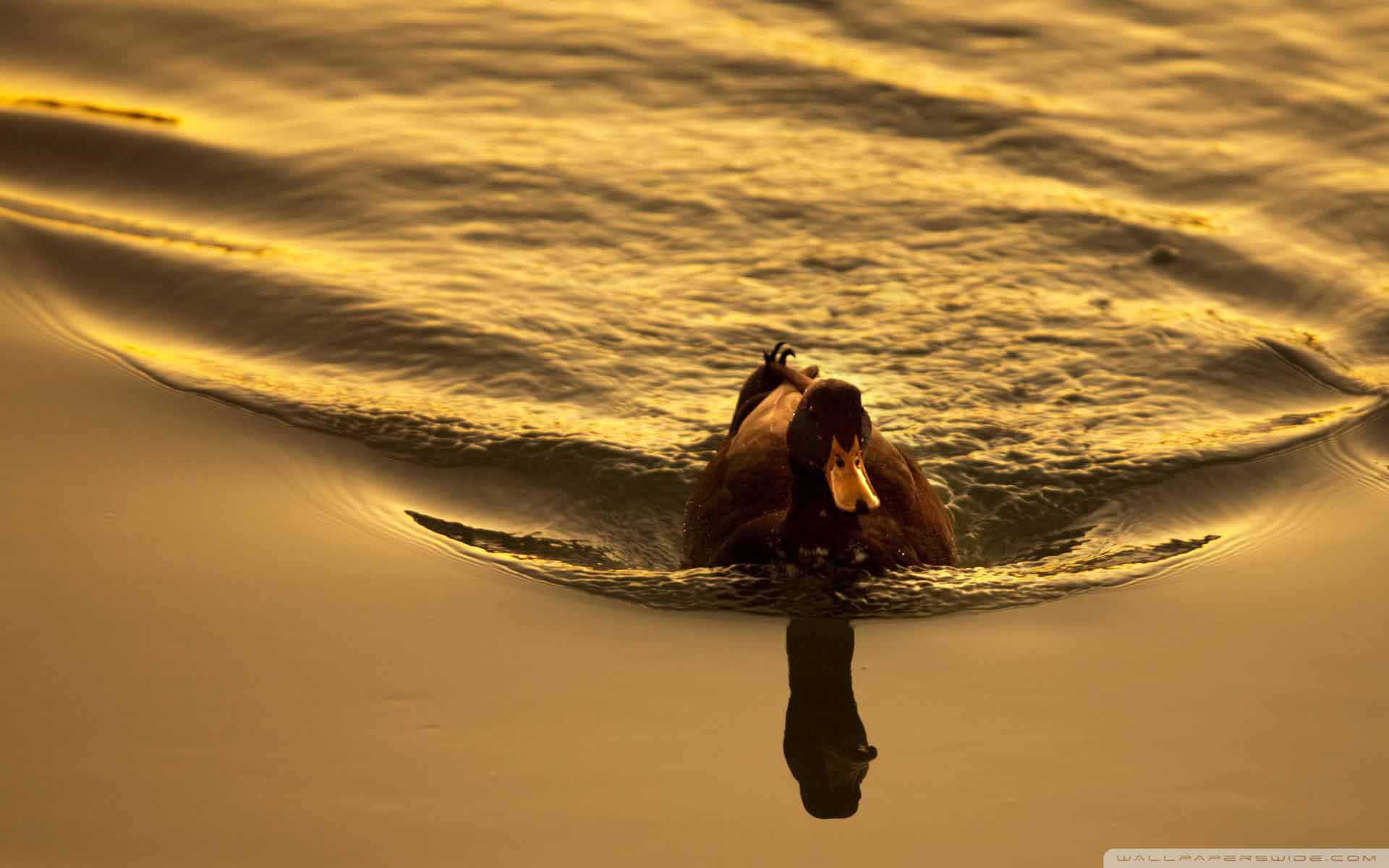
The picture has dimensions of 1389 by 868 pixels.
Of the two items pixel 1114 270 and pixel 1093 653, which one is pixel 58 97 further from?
pixel 1093 653

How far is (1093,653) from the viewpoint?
7.80 metres

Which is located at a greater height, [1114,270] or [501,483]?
[1114,270]

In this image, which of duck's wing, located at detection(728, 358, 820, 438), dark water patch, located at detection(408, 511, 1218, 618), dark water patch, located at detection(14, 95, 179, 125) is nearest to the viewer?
dark water patch, located at detection(408, 511, 1218, 618)

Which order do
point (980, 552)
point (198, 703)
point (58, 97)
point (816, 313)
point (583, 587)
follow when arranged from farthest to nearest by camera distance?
point (58, 97) → point (816, 313) → point (980, 552) → point (583, 587) → point (198, 703)

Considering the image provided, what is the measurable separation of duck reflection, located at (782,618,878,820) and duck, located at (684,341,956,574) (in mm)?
367

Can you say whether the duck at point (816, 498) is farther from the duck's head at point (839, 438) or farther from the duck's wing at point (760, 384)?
the duck's wing at point (760, 384)

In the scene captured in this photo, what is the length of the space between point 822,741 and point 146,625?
2.67 metres

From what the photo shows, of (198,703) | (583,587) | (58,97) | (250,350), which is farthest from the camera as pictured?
(58,97)

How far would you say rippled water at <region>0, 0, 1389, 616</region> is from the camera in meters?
9.67

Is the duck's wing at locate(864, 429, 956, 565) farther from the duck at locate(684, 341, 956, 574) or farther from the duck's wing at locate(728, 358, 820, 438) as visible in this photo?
the duck's wing at locate(728, 358, 820, 438)

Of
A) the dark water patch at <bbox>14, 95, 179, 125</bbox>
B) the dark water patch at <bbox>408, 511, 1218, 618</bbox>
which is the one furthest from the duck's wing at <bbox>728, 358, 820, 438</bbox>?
the dark water patch at <bbox>14, 95, 179, 125</bbox>

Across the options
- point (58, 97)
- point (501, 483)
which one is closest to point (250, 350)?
point (501, 483)

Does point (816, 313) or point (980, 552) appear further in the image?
point (816, 313)

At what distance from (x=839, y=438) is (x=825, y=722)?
124 centimetres
